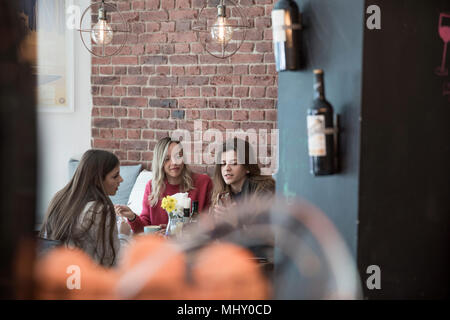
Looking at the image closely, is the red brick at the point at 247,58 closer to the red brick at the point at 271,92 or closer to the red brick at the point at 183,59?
the red brick at the point at 271,92

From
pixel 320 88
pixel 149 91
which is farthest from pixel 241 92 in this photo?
pixel 320 88

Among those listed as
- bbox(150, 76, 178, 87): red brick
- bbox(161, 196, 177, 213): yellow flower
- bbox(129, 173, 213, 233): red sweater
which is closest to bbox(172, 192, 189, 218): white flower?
bbox(161, 196, 177, 213): yellow flower

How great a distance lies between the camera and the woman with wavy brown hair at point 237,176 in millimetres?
2858

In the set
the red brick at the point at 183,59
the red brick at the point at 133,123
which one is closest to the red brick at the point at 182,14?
the red brick at the point at 183,59

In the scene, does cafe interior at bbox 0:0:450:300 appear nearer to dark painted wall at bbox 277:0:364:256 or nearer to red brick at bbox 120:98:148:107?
dark painted wall at bbox 277:0:364:256

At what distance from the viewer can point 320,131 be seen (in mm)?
1309

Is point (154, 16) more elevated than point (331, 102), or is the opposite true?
point (154, 16)

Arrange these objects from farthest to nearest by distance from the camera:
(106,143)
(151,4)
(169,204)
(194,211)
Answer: (106,143)
(151,4)
(194,211)
(169,204)

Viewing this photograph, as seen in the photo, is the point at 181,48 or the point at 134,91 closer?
the point at 181,48

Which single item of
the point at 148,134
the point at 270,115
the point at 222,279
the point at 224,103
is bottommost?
the point at 222,279

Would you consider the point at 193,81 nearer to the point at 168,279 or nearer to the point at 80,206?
the point at 80,206

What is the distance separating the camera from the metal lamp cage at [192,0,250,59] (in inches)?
145

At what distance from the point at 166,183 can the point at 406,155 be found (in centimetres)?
207

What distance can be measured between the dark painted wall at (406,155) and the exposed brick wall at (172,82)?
229 cm
